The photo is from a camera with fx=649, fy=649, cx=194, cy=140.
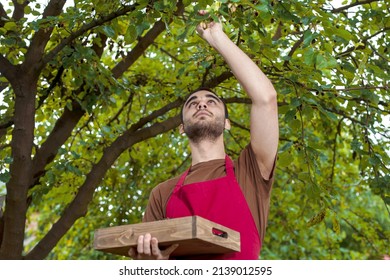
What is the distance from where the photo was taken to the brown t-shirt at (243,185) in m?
2.64

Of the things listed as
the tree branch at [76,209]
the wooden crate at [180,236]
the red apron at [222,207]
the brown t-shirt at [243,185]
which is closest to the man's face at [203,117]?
the brown t-shirt at [243,185]

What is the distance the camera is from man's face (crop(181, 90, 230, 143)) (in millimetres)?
2826

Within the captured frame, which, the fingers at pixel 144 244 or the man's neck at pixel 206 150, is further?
the man's neck at pixel 206 150

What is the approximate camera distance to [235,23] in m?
3.07

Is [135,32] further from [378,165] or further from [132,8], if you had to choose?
[378,165]

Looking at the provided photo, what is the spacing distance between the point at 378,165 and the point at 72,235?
5.04 m

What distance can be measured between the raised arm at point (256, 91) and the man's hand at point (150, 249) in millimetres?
727

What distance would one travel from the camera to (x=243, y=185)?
2672 mm

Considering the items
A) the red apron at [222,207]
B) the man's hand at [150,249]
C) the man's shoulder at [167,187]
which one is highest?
the man's shoulder at [167,187]

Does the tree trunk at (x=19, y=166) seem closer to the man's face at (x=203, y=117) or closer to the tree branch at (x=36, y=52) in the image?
the tree branch at (x=36, y=52)

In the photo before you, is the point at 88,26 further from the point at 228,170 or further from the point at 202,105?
the point at 228,170

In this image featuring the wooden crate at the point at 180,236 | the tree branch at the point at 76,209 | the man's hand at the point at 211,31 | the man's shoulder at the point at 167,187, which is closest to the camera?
the wooden crate at the point at 180,236

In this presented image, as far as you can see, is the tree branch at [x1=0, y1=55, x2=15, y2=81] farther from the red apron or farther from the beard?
the red apron
